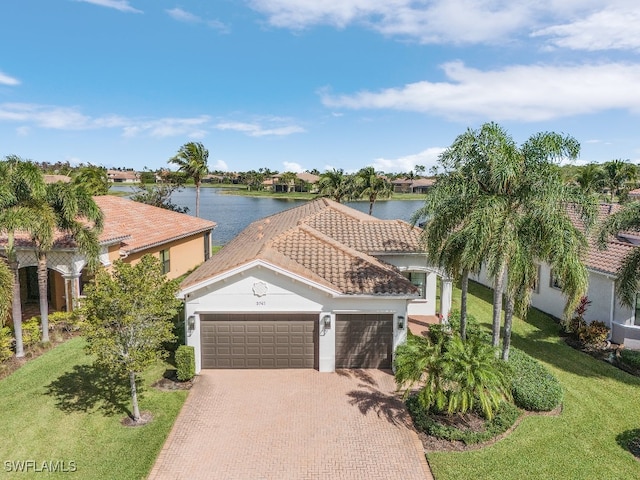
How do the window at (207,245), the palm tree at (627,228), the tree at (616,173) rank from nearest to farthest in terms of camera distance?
1. the palm tree at (627,228)
2. the window at (207,245)
3. the tree at (616,173)

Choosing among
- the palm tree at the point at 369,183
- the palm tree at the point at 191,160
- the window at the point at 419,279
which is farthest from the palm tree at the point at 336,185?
the window at the point at 419,279

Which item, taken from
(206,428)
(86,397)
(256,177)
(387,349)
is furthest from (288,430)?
(256,177)

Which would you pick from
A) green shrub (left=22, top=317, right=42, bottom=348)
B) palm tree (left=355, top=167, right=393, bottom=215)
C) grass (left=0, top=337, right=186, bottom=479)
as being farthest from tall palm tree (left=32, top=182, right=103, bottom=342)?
palm tree (left=355, top=167, right=393, bottom=215)

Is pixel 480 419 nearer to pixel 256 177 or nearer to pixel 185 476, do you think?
pixel 185 476

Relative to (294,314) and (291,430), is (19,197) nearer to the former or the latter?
(294,314)

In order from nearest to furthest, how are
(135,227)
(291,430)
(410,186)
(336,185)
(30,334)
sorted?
1. (291,430)
2. (30,334)
3. (135,227)
4. (336,185)
5. (410,186)

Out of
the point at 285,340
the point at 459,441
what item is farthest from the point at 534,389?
the point at 285,340

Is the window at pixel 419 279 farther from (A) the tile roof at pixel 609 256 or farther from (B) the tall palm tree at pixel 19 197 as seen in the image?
(B) the tall palm tree at pixel 19 197
